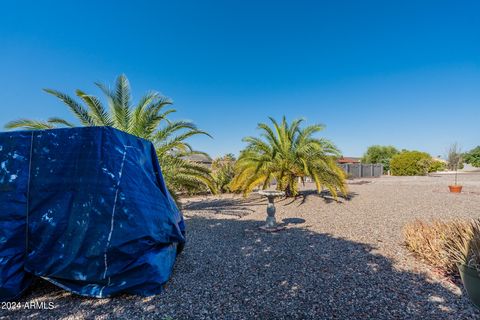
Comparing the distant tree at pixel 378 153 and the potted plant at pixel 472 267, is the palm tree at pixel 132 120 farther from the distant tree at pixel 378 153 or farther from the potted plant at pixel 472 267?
the distant tree at pixel 378 153

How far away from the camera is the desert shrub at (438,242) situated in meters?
3.51

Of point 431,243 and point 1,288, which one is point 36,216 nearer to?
point 1,288

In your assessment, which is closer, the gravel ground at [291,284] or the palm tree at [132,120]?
the gravel ground at [291,284]

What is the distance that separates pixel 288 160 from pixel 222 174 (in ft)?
19.8

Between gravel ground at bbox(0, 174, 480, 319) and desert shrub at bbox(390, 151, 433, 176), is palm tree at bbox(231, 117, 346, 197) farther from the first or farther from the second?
desert shrub at bbox(390, 151, 433, 176)

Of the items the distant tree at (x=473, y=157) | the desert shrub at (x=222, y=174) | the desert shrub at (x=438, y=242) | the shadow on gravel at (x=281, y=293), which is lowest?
the shadow on gravel at (x=281, y=293)

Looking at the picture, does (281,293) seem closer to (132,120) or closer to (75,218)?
(75,218)

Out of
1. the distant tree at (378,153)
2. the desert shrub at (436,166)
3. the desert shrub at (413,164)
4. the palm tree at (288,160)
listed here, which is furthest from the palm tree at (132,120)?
the distant tree at (378,153)

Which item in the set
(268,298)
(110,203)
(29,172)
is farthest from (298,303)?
(29,172)

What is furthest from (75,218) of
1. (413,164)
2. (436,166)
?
(436,166)

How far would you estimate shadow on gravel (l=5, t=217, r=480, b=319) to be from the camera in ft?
8.91

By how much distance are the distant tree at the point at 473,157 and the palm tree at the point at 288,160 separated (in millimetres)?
56147

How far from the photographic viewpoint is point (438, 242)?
12.8 ft

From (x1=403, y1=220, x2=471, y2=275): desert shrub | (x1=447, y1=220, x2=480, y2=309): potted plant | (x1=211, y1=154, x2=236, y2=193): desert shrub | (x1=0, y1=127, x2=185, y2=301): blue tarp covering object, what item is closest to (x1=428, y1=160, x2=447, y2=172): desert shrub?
(x1=211, y1=154, x2=236, y2=193): desert shrub
